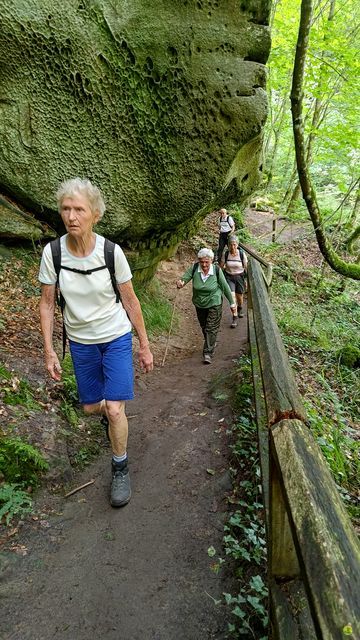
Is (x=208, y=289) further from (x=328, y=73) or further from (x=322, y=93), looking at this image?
(x=322, y=93)

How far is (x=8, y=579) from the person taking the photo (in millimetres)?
3148

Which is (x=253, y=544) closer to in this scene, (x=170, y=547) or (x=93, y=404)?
(x=170, y=547)

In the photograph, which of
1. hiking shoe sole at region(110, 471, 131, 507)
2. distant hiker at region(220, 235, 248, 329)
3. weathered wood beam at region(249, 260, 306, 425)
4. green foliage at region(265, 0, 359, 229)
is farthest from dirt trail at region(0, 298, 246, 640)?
green foliage at region(265, 0, 359, 229)

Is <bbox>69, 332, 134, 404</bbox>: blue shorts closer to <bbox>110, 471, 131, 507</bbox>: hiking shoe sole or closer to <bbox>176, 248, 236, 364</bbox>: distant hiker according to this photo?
<bbox>110, 471, 131, 507</bbox>: hiking shoe sole

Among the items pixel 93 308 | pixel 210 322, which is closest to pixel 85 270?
pixel 93 308

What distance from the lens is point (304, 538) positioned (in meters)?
1.38

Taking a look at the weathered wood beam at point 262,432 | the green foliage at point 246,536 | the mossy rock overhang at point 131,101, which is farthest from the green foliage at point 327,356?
the mossy rock overhang at point 131,101

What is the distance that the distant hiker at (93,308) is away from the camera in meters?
3.36

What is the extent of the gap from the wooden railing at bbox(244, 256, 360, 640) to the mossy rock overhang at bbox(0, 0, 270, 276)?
552 cm

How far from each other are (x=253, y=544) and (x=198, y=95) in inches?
265

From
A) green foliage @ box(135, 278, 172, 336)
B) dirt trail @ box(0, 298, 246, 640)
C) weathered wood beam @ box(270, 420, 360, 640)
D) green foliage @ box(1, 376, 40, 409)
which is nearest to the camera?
weathered wood beam @ box(270, 420, 360, 640)

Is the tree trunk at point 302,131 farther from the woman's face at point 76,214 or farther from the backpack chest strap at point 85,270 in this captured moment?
the backpack chest strap at point 85,270

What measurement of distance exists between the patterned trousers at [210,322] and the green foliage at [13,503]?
210 inches

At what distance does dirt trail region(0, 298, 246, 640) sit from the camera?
2816mm
